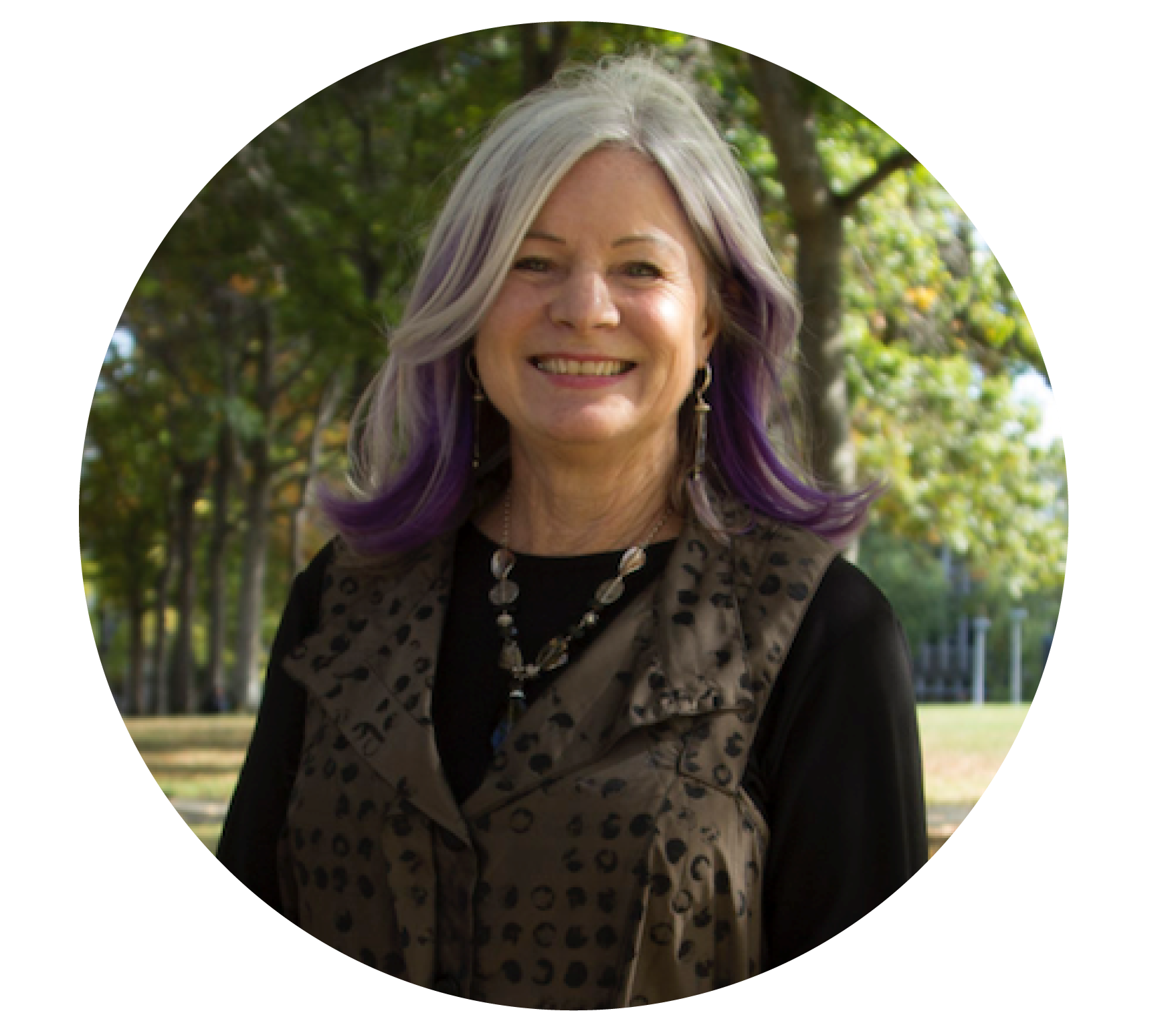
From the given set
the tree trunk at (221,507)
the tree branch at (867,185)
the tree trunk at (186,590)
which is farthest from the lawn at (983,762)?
the tree trunk at (186,590)

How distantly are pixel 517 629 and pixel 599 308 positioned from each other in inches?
23.0

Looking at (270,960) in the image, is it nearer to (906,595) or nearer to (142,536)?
(142,536)

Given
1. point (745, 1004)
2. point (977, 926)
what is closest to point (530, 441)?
point (745, 1004)

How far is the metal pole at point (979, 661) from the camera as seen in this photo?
45.5 ft

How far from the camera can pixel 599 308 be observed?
6.71 ft

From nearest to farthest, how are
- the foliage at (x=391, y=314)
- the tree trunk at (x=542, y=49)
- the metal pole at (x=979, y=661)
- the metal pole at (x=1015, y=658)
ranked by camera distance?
the tree trunk at (x=542, y=49) → the foliage at (x=391, y=314) → the metal pole at (x=1015, y=658) → the metal pole at (x=979, y=661)

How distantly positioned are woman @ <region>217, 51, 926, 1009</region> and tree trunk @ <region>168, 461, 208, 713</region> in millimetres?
9367

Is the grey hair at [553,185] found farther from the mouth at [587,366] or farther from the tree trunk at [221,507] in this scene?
the tree trunk at [221,507]

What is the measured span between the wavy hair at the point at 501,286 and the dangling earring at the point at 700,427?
0.07 ft

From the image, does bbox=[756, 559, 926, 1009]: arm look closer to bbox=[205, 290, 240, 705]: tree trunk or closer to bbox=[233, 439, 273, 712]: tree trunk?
bbox=[205, 290, 240, 705]: tree trunk

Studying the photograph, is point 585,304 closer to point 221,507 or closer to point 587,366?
point 587,366

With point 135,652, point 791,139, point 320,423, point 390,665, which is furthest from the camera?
point 135,652

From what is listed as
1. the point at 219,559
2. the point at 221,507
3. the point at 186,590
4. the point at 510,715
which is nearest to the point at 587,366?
the point at 510,715

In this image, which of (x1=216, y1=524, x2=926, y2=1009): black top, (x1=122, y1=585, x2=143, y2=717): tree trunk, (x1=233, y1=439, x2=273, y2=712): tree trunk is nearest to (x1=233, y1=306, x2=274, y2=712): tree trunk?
(x1=233, y1=439, x2=273, y2=712): tree trunk
